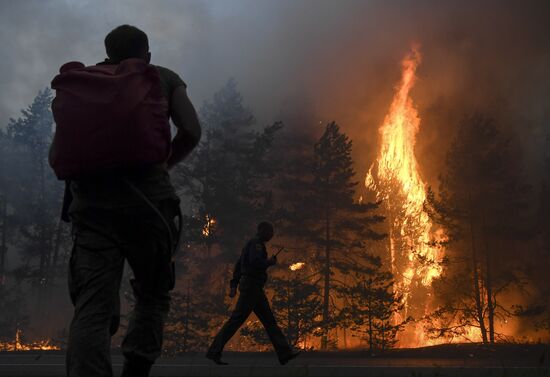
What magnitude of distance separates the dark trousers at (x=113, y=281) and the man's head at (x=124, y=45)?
898mm

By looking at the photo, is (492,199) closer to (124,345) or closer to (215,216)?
(215,216)

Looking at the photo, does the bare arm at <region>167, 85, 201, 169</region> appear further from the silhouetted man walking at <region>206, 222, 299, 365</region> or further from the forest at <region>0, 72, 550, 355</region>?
the forest at <region>0, 72, 550, 355</region>

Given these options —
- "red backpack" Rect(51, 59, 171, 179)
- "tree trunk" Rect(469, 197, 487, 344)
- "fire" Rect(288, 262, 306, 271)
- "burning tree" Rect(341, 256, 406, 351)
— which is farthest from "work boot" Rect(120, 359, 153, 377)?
"tree trunk" Rect(469, 197, 487, 344)

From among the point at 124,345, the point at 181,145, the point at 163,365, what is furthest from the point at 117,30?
the point at 163,365

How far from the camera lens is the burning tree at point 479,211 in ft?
88.7

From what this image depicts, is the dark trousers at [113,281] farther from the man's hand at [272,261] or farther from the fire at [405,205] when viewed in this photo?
the fire at [405,205]

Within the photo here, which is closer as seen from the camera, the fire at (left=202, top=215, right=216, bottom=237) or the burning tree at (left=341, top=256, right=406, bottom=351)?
the burning tree at (left=341, top=256, right=406, bottom=351)

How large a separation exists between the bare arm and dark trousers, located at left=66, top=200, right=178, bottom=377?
Answer: 36 centimetres

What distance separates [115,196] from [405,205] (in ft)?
121

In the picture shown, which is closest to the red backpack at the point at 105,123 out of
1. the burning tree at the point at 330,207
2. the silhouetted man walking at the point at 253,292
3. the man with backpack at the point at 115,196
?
the man with backpack at the point at 115,196

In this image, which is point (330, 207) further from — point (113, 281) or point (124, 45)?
point (113, 281)

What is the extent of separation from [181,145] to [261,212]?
26.2m

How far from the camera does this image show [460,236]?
27.3 m

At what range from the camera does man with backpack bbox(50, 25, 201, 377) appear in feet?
8.71
